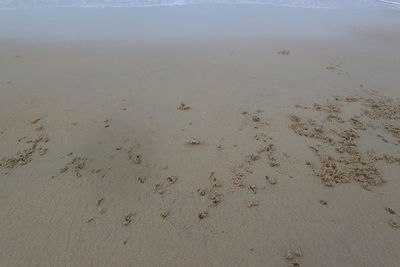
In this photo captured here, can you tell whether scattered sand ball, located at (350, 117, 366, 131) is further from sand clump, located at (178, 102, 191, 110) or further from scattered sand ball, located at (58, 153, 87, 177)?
scattered sand ball, located at (58, 153, 87, 177)

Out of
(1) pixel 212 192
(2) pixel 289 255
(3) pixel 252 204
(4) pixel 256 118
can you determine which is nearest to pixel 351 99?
(4) pixel 256 118

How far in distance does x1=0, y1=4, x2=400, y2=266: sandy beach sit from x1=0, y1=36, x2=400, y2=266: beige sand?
16 millimetres

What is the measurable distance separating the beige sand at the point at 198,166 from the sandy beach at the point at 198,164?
0.05ft

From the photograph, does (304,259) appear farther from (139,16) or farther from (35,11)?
(35,11)

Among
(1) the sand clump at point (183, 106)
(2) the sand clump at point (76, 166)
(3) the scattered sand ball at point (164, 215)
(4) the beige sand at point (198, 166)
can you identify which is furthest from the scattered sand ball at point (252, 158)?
(2) the sand clump at point (76, 166)

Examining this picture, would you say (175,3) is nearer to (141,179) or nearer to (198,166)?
(198,166)

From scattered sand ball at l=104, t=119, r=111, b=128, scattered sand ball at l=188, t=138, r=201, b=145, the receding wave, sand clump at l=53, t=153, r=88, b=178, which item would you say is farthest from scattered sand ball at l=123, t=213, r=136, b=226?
the receding wave

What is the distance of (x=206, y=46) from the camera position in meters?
6.72

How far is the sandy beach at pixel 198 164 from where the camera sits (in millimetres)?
2488

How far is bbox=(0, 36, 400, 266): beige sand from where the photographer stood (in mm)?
2484

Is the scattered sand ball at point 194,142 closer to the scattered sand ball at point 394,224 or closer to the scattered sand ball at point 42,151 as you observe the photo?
the scattered sand ball at point 42,151

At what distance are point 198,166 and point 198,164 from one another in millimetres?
36

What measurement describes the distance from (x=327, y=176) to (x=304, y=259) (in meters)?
1.08

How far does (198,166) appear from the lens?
10.8ft
